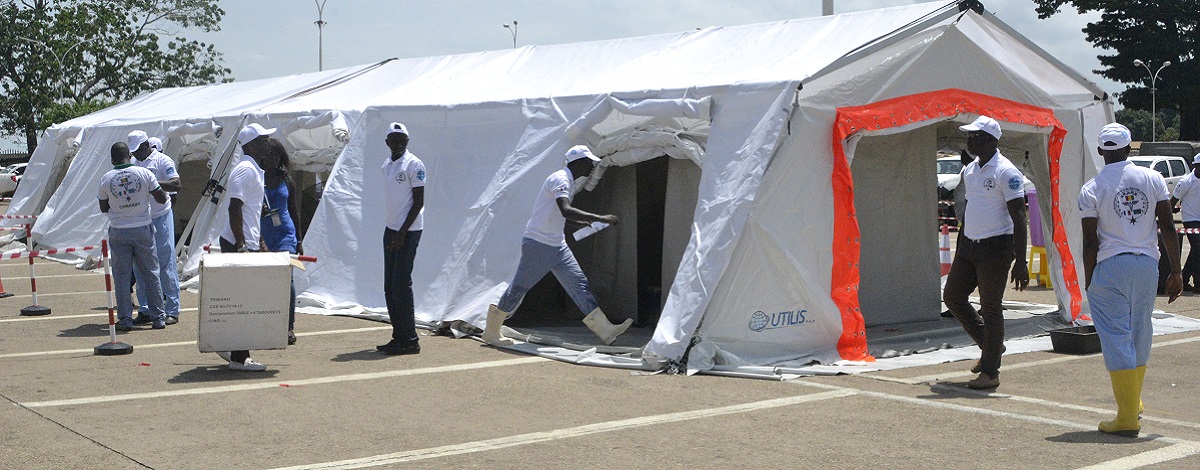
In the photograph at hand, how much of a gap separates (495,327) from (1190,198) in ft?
28.4

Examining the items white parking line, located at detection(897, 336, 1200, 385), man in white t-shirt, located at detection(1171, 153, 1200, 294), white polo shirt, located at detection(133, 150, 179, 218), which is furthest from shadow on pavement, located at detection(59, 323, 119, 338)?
man in white t-shirt, located at detection(1171, 153, 1200, 294)

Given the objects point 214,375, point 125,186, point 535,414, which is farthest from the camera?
point 125,186

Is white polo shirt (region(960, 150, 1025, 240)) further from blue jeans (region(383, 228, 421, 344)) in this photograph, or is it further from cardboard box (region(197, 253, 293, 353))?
cardboard box (region(197, 253, 293, 353))

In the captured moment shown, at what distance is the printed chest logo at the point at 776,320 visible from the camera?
8.93 m

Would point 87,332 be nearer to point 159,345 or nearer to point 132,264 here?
point 132,264

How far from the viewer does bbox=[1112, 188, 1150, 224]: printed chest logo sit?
258 inches

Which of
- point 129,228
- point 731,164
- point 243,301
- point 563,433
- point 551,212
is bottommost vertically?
point 563,433

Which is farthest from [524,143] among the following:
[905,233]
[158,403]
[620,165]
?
[158,403]

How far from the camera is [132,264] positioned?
36.4 feet

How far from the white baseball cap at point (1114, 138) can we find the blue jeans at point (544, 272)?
429cm

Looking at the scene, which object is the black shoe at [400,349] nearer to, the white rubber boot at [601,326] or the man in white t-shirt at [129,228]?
the white rubber boot at [601,326]

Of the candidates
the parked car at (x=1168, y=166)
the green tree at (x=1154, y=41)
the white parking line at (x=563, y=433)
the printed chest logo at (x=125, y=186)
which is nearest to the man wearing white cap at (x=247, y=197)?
the printed chest logo at (x=125, y=186)

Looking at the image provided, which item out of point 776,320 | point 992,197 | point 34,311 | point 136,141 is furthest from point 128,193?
point 992,197

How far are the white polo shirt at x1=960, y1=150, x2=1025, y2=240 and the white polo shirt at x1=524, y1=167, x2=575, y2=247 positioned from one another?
10.4ft
